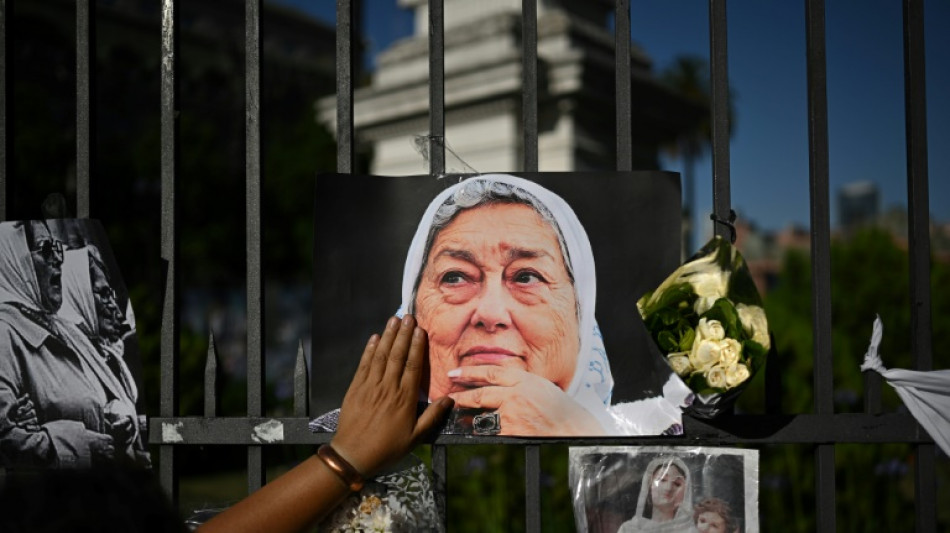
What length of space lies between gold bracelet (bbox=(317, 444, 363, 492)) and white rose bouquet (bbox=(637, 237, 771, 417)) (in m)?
0.68

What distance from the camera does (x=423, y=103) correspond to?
28.5ft

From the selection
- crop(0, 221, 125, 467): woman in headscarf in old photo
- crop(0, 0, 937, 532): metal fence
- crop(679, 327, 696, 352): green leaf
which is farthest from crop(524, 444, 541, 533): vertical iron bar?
crop(0, 221, 125, 467): woman in headscarf in old photo

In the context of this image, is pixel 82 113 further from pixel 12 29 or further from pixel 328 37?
pixel 328 37

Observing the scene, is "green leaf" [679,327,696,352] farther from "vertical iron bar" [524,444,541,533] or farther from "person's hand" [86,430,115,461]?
"person's hand" [86,430,115,461]

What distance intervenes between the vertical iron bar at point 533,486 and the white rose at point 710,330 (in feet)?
→ 1.47

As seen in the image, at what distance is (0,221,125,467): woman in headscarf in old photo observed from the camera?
2002 mm

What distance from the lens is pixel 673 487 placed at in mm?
1883

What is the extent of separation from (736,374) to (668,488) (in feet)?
1.20

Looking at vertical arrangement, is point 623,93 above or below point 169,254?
above

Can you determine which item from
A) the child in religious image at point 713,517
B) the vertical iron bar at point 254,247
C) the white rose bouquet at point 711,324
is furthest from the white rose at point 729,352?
the vertical iron bar at point 254,247

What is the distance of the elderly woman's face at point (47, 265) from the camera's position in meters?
2.04

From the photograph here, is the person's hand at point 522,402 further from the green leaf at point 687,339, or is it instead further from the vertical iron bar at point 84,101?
the vertical iron bar at point 84,101

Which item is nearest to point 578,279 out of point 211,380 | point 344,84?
point 344,84

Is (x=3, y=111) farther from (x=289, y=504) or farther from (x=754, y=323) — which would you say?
(x=754, y=323)
